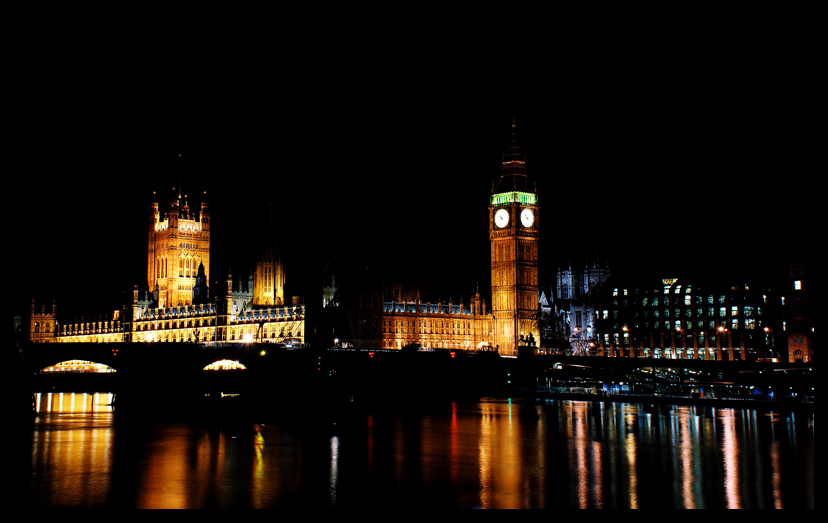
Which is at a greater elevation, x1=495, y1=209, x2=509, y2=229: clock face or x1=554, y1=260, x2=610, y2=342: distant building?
x1=495, y1=209, x2=509, y2=229: clock face

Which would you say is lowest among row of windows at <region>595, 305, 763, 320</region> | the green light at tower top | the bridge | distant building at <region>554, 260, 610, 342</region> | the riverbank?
the riverbank

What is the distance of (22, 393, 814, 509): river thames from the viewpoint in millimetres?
40562

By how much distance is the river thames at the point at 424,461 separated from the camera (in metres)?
40.6

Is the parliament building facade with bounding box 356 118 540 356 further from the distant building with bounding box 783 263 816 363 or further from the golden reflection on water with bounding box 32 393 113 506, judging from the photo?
the golden reflection on water with bounding box 32 393 113 506

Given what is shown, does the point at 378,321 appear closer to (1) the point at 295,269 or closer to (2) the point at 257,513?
(1) the point at 295,269

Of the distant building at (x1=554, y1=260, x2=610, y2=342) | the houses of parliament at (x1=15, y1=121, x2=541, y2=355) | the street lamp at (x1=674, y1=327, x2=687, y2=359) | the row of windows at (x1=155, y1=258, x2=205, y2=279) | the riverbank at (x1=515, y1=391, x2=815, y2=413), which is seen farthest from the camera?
the distant building at (x1=554, y1=260, x2=610, y2=342)

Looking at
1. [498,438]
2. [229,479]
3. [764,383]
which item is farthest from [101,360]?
[764,383]

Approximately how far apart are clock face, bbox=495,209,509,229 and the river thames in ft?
204

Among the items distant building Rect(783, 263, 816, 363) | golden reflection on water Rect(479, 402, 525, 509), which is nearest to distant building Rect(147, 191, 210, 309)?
distant building Rect(783, 263, 816, 363)

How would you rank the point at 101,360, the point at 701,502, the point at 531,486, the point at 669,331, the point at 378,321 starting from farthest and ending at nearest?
1. the point at 669,331
2. the point at 378,321
3. the point at 101,360
4. the point at 531,486
5. the point at 701,502

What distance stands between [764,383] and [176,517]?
3318 inches

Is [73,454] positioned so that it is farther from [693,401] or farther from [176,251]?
[176,251]

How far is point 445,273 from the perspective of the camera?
15875 cm

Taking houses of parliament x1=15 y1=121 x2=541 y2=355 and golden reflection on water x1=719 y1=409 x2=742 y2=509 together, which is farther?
houses of parliament x1=15 y1=121 x2=541 y2=355
